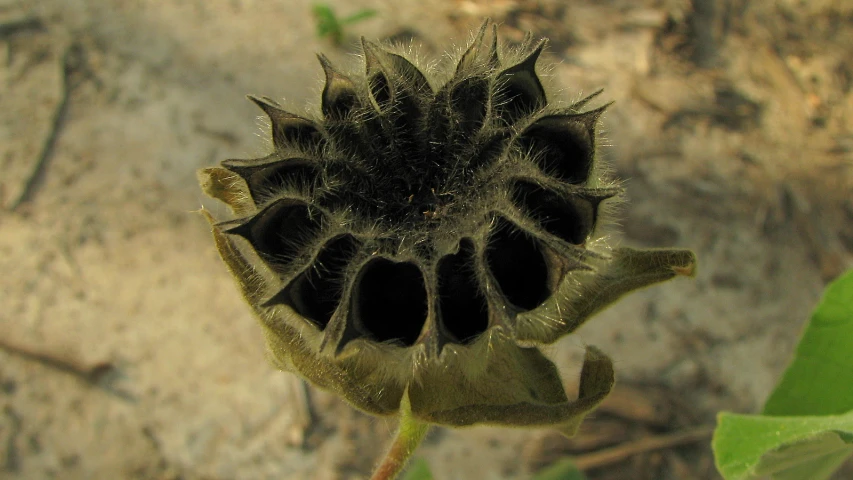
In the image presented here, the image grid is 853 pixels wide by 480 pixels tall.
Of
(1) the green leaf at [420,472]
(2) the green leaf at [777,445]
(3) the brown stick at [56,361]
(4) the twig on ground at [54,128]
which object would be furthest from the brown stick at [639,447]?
(4) the twig on ground at [54,128]

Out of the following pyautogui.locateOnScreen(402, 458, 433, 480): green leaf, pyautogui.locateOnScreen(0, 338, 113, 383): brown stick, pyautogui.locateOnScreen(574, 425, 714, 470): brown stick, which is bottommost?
pyautogui.locateOnScreen(574, 425, 714, 470): brown stick

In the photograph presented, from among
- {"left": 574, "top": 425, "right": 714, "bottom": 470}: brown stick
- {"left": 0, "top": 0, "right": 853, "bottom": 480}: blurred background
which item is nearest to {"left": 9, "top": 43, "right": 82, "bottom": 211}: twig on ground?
{"left": 0, "top": 0, "right": 853, "bottom": 480}: blurred background

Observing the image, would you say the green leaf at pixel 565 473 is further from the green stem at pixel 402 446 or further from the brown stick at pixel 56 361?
the brown stick at pixel 56 361

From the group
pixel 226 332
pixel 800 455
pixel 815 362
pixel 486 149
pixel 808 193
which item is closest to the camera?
pixel 486 149

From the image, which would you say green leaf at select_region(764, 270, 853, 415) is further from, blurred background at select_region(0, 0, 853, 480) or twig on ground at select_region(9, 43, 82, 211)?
twig on ground at select_region(9, 43, 82, 211)

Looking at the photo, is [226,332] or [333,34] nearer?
[226,332]

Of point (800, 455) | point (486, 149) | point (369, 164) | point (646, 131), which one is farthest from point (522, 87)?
point (646, 131)

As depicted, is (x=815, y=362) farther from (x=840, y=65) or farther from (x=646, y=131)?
(x=840, y=65)
